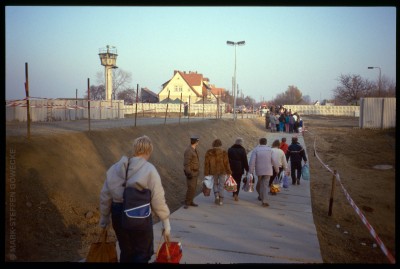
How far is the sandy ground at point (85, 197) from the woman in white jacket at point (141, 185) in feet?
6.82

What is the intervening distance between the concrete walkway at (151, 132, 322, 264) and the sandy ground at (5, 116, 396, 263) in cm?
39

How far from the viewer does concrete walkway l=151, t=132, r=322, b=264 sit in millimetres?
5125

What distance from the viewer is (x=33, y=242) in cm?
541

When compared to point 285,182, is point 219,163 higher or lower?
higher

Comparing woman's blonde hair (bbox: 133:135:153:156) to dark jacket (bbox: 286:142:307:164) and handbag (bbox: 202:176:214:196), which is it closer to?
handbag (bbox: 202:176:214:196)

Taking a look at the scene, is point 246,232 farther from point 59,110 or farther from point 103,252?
point 59,110

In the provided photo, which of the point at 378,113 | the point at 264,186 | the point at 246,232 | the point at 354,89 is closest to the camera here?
A: the point at 246,232

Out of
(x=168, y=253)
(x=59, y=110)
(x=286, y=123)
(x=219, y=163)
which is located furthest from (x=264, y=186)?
(x=286, y=123)

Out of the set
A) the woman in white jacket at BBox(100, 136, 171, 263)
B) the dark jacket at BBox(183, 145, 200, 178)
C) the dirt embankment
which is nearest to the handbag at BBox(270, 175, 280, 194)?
the dirt embankment

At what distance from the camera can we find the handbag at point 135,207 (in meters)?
3.42

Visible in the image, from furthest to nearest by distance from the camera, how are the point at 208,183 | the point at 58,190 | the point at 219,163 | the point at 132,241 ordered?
the point at 208,183, the point at 219,163, the point at 58,190, the point at 132,241

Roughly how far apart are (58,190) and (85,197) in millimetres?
606

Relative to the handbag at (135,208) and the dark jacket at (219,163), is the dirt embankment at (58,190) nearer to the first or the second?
the dark jacket at (219,163)

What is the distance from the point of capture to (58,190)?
7.07 meters
